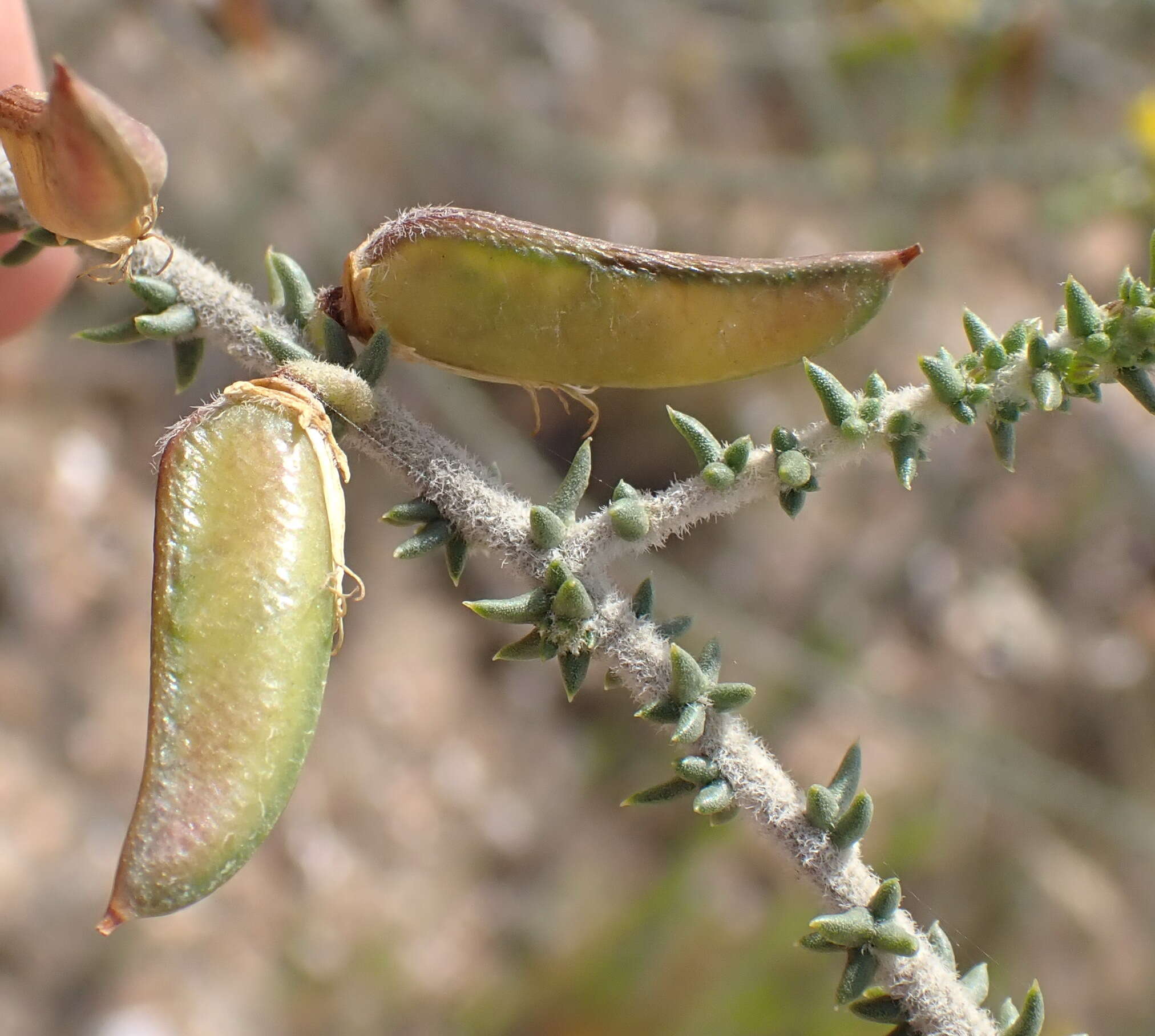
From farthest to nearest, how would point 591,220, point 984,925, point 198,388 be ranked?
point 591,220 < point 984,925 < point 198,388

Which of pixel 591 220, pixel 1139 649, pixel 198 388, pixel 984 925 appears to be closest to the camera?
pixel 198 388

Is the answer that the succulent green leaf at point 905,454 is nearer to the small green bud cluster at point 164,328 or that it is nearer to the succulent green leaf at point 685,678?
the succulent green leaf at point 685,678

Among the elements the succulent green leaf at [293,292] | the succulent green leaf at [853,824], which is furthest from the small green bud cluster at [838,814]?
the succulent green leaf at [293,292]

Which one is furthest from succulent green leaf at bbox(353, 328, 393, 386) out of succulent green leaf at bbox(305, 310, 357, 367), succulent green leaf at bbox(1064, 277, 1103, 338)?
succulent green leaf at bbox(1064, 277, 1103, 338)

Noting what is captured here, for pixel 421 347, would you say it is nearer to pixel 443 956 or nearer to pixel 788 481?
pixel 788 481

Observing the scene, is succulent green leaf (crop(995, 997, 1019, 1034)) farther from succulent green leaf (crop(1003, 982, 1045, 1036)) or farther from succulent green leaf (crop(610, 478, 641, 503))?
succulent green leaf (crop(610, 478, 641, 503))

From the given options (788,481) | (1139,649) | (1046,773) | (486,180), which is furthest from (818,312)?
(1139,649)

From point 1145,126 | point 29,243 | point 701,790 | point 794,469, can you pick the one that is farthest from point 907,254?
point 1145,126
